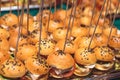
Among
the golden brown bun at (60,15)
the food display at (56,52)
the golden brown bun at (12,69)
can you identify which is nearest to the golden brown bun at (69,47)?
the food display at (56,52)

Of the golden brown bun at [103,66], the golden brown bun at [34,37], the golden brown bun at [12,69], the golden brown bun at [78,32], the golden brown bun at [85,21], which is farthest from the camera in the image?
the golden brown bun at [85,21]

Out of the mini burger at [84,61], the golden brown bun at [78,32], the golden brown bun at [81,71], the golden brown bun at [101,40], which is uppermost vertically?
the golden brown bun at [78,32]

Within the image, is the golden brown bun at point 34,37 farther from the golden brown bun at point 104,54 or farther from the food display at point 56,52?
the golden brown bun at point 104,54

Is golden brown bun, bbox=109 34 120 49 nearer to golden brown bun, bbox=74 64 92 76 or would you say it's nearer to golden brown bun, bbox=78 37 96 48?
golden brown bun, bbox=78 37 96 48

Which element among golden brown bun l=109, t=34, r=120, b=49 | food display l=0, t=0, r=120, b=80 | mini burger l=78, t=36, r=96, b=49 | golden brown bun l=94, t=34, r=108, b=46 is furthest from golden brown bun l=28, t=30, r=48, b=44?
golden brown bun l=109, t=34, r=120, b=49

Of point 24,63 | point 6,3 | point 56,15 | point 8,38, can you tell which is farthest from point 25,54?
point 6,3

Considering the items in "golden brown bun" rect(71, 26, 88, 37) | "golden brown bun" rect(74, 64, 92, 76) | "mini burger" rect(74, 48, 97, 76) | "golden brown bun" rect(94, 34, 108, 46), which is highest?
"golden brown bun" rect(71, 26, 88, 37)
